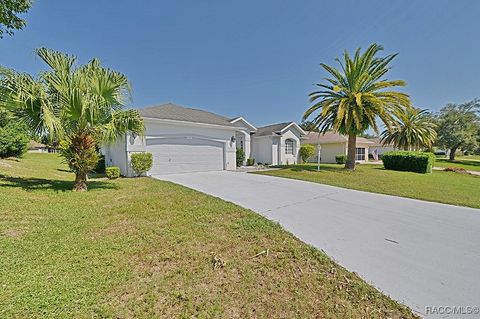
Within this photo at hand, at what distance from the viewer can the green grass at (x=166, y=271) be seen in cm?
234

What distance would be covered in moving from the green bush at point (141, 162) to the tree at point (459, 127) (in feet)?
145

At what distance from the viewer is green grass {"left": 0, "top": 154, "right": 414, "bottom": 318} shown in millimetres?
2338

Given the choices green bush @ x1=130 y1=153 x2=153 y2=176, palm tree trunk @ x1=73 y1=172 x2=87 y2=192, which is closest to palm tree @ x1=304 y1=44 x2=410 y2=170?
green bush @ x1=130 y1=153 x2=153 y2=176

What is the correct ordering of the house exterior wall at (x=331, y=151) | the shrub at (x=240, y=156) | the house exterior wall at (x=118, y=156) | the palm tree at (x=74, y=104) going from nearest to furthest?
the palm tree at (x=74, y=104) < the house exterior wall at (x=118, y=156) < the shrub at (x=240, y=156) < the house exterior wall at (x=331, y=151)

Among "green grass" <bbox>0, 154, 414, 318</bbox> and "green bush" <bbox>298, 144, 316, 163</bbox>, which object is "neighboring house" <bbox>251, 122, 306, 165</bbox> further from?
"green grass" <bbox>0, 154, 414, 318</bbox>

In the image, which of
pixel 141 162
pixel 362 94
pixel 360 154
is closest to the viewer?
pixel 141 162

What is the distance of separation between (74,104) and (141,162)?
5.52 metres

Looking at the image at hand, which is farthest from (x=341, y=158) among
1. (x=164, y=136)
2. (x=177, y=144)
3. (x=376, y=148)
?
(x=164, y=136)

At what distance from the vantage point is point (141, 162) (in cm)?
1198

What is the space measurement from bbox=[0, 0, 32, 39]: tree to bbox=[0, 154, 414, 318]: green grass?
24.2ft

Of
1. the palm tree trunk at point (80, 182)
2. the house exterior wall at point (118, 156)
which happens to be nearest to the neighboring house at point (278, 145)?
the house exterior wall at point (118, 156)

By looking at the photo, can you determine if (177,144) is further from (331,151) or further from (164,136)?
(331,151)

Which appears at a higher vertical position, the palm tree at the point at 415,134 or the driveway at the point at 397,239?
the palm tree at the point at 415,134

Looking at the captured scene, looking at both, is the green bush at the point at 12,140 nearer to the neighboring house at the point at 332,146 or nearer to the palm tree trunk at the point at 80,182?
the palm tree trunk at the point at 80,182
